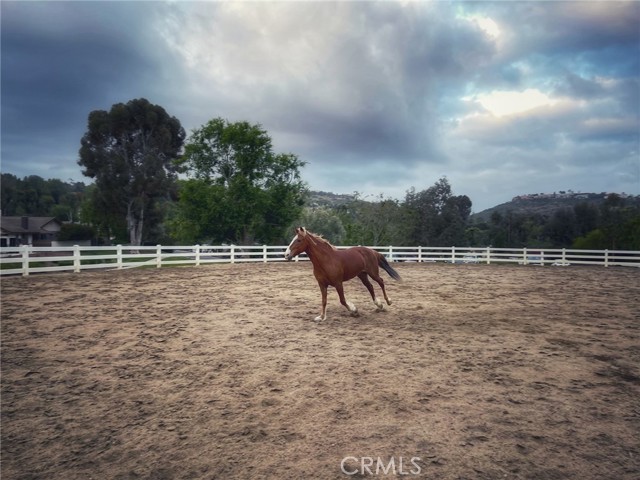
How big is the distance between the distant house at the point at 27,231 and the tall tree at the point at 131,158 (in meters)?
27.2

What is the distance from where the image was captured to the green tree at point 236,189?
27.5m

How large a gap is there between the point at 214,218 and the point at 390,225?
27.4 m

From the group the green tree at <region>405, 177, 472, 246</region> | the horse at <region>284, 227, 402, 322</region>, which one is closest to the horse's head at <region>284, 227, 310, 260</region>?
the horse at <region>284, 227, 402, 322</region>

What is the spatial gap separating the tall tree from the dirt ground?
30167mm

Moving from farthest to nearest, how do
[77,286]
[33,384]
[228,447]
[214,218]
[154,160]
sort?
[154,160]
[214,218]
[77,286]
[33,384]
[228,447]

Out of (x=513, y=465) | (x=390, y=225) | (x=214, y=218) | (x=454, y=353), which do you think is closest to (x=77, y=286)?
(x=454, y=353)

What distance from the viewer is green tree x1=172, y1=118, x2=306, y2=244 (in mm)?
27500

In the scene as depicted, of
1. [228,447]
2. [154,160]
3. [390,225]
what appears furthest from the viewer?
[390,225]

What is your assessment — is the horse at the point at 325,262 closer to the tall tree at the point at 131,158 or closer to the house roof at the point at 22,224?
the tall tree at the point at 131,158

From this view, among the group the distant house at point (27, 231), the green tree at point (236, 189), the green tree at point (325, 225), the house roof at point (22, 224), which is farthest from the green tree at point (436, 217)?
the house roof at point (22, 224)

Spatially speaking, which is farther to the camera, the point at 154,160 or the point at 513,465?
the point at 154,160

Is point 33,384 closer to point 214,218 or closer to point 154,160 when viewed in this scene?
point 214,218

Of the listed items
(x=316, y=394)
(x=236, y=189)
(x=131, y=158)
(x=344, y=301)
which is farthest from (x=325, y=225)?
(x=316, y=394)

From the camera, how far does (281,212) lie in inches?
1160
